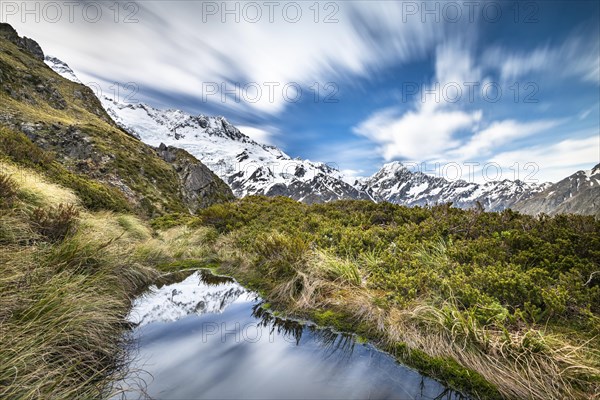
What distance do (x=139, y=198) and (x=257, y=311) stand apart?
2407cm

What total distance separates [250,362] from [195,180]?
42623 millimetres

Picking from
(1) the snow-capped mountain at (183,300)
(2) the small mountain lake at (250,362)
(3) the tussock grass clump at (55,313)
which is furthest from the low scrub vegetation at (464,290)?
(3) the tussock grass clump at (55,313)

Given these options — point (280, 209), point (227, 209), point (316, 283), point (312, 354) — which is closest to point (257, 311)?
point (316, 283)

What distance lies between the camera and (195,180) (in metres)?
44.0

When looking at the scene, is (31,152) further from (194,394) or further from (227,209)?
(194,394)

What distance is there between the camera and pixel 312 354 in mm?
4488

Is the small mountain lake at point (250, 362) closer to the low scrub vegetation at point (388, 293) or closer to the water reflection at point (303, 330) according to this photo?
the water reflection at point (303, 330)

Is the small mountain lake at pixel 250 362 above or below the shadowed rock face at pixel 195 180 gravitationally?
below

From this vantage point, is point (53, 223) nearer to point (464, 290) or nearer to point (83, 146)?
point (464, 290)

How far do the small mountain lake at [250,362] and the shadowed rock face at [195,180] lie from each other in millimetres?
33788

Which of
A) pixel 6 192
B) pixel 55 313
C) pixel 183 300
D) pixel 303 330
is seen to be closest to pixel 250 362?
pixel 303 330

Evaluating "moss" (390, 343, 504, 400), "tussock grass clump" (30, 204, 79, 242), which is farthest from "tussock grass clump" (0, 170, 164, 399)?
"moss" (390, 343, 504, 400)

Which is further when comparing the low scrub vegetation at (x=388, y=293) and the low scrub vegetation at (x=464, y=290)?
the low scrub vegetation at (x=464, y=290)

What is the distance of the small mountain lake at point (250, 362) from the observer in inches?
141
